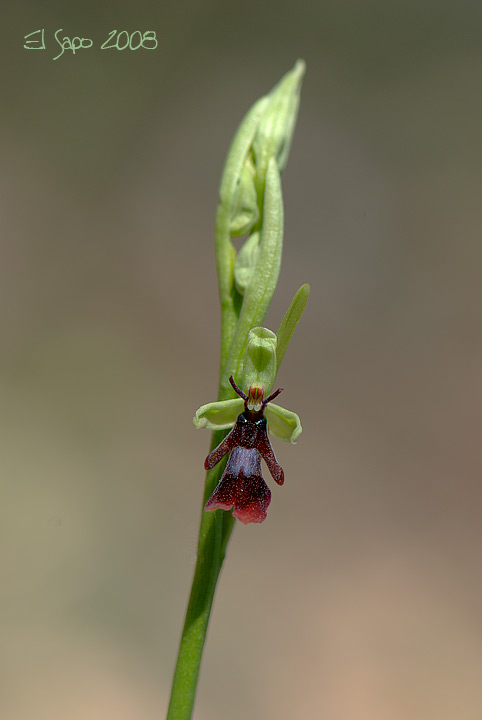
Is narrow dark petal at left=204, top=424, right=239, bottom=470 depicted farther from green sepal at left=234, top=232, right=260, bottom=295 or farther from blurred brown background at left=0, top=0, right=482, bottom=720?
blurred brown background at left=0, top=0, right=482, bottom=720

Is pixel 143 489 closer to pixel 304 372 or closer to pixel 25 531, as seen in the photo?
pixel 25 531

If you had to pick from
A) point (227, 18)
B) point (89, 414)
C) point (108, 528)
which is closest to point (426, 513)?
point (108, 528)

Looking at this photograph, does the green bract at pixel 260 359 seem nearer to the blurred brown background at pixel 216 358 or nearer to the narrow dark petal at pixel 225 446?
the narrow dark petal at pixel 225 446

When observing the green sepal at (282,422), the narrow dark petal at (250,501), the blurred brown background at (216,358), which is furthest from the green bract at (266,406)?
the blurred brown background at (216,358)

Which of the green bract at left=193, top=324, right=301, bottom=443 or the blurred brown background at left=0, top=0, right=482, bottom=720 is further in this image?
the blurred brown background at left=0, top=0, right=482, bottom=720

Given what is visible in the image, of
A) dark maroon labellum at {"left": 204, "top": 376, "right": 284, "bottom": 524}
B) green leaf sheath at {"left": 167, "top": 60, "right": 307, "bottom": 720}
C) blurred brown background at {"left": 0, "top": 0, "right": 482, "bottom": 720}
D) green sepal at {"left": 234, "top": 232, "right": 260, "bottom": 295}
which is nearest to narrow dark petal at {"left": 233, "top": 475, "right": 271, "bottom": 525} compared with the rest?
dark maroon labellum at {"left": 204, "top": 376, "right": 284, "bottom": 524}

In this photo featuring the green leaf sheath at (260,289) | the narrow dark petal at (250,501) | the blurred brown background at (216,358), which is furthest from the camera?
the blurred brown background at (216,358)
